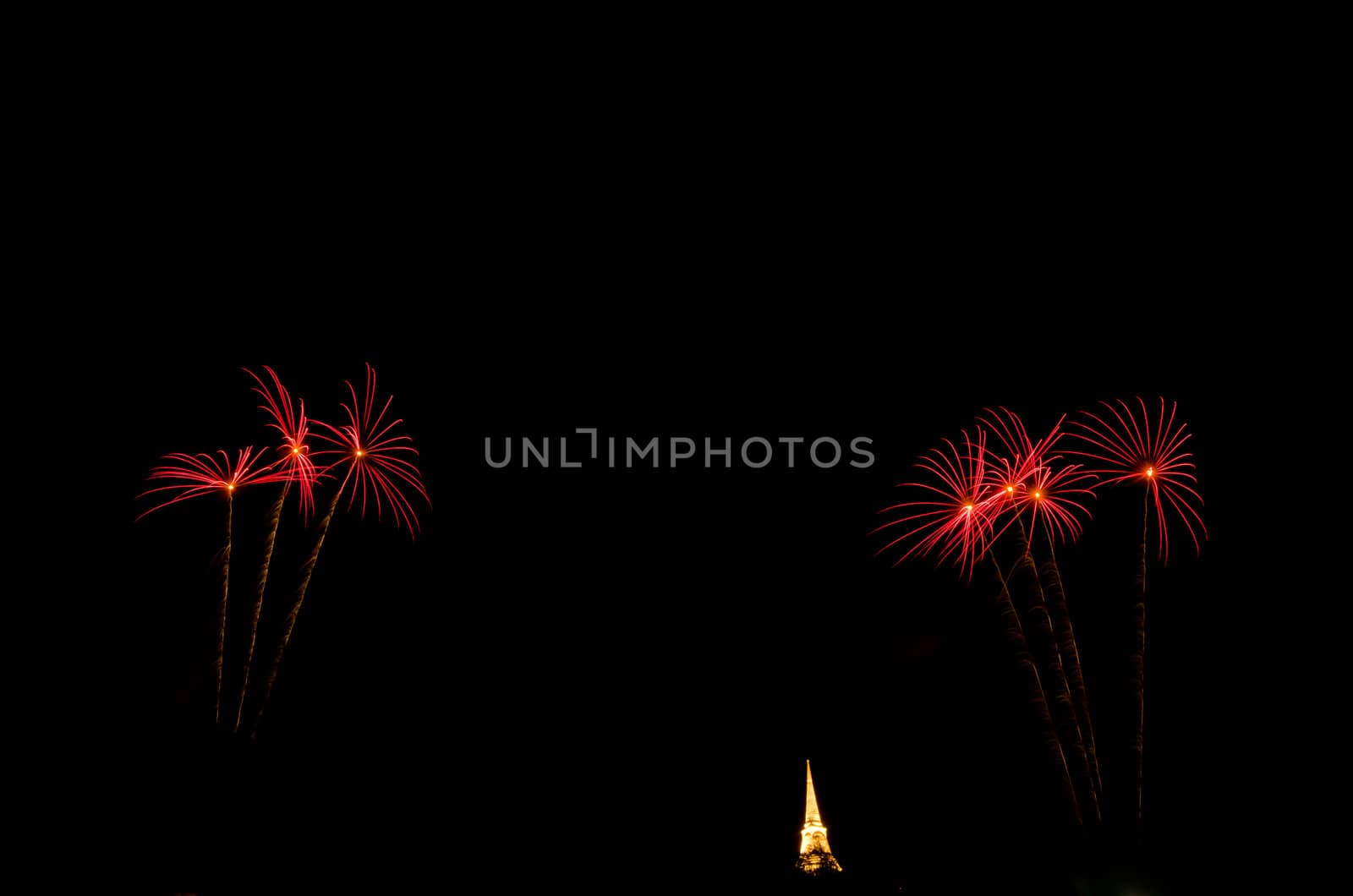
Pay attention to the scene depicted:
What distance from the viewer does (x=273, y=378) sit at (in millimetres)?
19719

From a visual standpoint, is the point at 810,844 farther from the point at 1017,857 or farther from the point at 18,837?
the point at 18,837

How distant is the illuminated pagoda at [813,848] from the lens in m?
60.6

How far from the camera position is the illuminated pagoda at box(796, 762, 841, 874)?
60594mm

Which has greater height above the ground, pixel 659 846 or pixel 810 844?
pixel 659 846

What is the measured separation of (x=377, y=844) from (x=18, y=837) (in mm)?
13417

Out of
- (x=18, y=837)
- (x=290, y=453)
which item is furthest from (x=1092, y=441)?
(x=18, y=837)

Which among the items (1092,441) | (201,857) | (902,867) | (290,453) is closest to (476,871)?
(201,857)

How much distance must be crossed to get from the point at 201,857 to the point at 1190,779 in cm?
3134

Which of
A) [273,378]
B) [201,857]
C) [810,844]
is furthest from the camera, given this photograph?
[810,844]

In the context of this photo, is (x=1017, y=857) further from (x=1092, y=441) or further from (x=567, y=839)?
(x=1092, y=441)

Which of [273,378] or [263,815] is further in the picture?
[263,815]

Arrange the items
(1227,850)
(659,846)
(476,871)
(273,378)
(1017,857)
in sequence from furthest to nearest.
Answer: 1. (659,846)
2. (1017,857)
3. (476,871)
4. (1227,850)
5. (273,378)

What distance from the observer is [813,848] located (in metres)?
62.3

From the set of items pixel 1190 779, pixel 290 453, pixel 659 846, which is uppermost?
pixel 290 453
